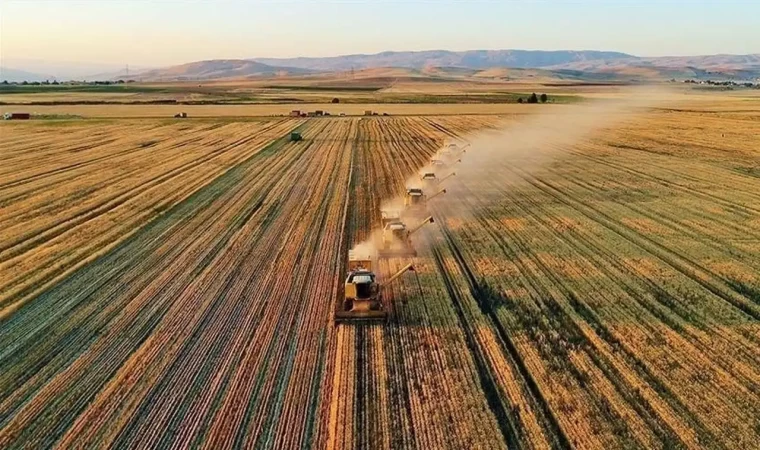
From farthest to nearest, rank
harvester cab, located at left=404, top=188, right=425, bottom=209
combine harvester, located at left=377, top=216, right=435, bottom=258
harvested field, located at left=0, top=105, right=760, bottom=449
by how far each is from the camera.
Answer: harvester cab, located at left=404, top=188, right=425, bottom=209 < combine harvester, located at left=377, top=216, right=435, bottom=258 < harvested field, located at left=0, top=105, right=760, bottom=449

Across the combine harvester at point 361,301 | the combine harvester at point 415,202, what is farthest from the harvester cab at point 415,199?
the combine harvester at point 361,301

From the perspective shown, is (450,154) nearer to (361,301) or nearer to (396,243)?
(396,243)

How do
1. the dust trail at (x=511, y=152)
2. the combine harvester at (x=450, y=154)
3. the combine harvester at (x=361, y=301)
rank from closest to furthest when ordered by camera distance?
the combine harvester at (x=361, y=301), the dust trail at (x=511, y=152), the combine harvester at (x=450, y=154)

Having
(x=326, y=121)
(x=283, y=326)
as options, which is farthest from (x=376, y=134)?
(x=283, y=326)

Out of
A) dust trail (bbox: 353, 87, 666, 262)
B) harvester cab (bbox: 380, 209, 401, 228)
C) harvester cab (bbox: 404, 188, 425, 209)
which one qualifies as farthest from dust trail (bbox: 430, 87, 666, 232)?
harvester cab (bbox: 380, 209, 401, 228)

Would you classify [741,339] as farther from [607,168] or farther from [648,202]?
[607,168]

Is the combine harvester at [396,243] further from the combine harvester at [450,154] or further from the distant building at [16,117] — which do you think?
the distant building at [16,117]

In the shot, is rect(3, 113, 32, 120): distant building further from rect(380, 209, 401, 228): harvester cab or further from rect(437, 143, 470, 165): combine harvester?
rect(380, 209, 401, 228): harvester cab
